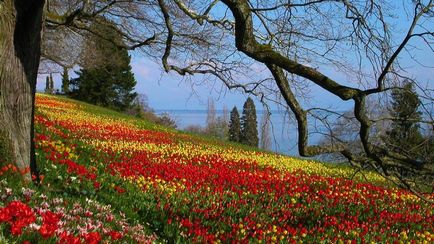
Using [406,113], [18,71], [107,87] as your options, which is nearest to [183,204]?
[18,71]

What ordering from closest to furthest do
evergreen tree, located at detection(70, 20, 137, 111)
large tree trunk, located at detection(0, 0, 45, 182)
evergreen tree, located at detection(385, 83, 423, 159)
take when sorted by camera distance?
evergreen tree, located at detection(385, 83, 423, 159)
large tree trunk, located at detection(0, 0, 45, 182)
evergreen tree, located at detection(70, 20, 137, 111)

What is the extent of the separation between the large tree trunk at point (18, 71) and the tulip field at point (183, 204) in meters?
0.47

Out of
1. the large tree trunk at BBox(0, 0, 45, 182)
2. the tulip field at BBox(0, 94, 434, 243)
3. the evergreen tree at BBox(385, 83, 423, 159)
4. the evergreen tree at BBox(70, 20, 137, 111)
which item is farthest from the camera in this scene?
the evergreen tree at BBox(70, 20, 137, 111)

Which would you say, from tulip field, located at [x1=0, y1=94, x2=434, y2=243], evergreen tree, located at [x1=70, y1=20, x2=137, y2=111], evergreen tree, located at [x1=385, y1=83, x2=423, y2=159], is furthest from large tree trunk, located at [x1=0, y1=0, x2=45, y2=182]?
evergreen tree, located at [x1=70, y1=20, x2=137, y2=111]

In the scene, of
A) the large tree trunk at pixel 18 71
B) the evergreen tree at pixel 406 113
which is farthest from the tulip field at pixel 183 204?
the evergreen tree at pixel 406 113

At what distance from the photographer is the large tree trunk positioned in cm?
627

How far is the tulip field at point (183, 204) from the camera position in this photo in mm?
5066

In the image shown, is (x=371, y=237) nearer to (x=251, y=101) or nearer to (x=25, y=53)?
(x=251, y=101)

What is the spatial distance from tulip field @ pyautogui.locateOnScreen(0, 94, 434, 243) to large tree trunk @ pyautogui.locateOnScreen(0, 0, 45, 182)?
1.54ft

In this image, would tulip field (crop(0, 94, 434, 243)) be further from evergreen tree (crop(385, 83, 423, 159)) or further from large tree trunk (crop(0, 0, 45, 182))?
evergreen tree (crop(385, 83, 423, 159))

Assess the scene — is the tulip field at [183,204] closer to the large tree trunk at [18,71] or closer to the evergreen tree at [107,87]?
the large tree trunk at [18,71]

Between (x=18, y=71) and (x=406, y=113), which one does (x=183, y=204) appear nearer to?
(x=18, y=71)

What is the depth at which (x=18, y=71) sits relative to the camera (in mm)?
6488

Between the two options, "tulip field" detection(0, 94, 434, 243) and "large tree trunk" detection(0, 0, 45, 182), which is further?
"large tree trunk" detection(0, 0, 45, 182)
